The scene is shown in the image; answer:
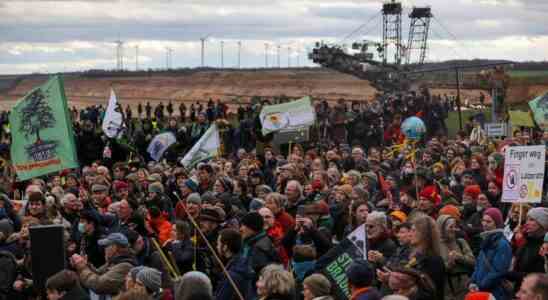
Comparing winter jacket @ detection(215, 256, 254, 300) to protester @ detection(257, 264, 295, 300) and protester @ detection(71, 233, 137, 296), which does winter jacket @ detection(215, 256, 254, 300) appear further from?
protester @ detection(257, 264, 295, 300)

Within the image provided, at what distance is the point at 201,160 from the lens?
19125 millimetres

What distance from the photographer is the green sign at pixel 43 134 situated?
14.7 m

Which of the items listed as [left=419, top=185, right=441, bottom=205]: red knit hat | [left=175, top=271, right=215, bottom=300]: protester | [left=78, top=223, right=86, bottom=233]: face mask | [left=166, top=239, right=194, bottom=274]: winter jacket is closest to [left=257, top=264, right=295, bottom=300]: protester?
[left=175, top=271, right=215, bottom=300]: protester

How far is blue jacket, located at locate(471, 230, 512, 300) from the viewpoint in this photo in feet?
30.8

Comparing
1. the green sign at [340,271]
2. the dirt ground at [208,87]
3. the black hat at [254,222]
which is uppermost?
the black hat at [254,222]

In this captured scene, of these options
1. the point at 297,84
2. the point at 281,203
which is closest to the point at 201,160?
the point at 281,203

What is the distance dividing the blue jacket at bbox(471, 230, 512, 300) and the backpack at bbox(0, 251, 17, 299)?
4573 millimetres

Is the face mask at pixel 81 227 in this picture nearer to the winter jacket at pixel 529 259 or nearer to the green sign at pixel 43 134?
the green sign at pixel 43 134

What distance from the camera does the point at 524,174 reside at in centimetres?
1129

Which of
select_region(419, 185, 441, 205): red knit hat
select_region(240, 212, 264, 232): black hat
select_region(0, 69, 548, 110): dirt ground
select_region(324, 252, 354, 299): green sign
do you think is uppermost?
select_region(240, 212, 264, 232): black hat

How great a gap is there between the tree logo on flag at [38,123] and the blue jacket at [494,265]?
7.39m

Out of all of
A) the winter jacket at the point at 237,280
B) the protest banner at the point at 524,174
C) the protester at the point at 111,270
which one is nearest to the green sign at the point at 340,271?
the winter jacket at the point at 237,280

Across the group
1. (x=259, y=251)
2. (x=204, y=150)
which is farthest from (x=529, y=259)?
(x=204, y=150)

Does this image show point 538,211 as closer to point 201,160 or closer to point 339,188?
point 339,188
